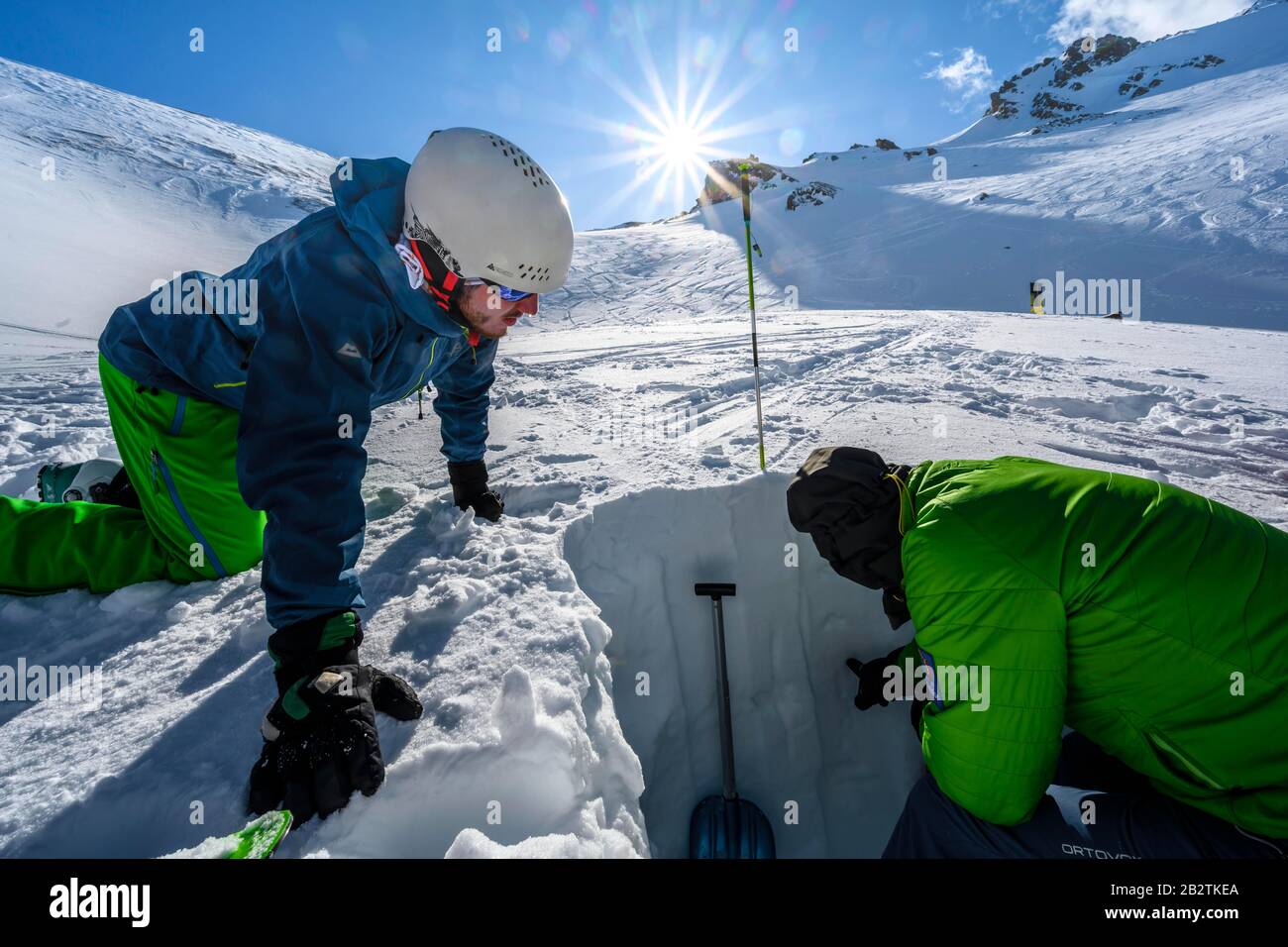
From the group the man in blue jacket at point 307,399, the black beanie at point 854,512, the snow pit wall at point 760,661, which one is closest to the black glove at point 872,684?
the snow pit wall at point 760,661

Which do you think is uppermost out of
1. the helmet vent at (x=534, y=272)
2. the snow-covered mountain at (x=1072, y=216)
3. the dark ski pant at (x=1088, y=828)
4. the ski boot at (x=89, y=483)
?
the snow-covered mountain at (x=1072, y=216)

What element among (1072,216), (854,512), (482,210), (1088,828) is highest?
(1072,216)

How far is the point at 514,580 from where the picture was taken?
2283 millimetres

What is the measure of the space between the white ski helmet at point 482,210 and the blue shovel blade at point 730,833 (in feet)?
8.84

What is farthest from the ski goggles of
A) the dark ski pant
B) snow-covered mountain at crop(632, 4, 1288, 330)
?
snow-covered mountain at crop(632, 4, 1288, 330)

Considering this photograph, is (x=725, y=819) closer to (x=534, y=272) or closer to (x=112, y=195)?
(x=534, y=272)

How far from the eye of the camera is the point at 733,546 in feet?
10.8

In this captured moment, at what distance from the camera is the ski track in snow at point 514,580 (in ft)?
4.61

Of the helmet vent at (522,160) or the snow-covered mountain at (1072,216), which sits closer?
the helmet vent at (522,160)

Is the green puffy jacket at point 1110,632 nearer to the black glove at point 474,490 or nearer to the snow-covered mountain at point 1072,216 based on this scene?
the black glove at point 474,490

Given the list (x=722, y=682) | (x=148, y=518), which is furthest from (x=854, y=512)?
(x=148, y=518)

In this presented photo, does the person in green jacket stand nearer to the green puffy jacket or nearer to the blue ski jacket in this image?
the green puffy jacket

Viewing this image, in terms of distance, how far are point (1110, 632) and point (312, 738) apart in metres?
2.01

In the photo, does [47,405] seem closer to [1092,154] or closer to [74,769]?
[74,769]
